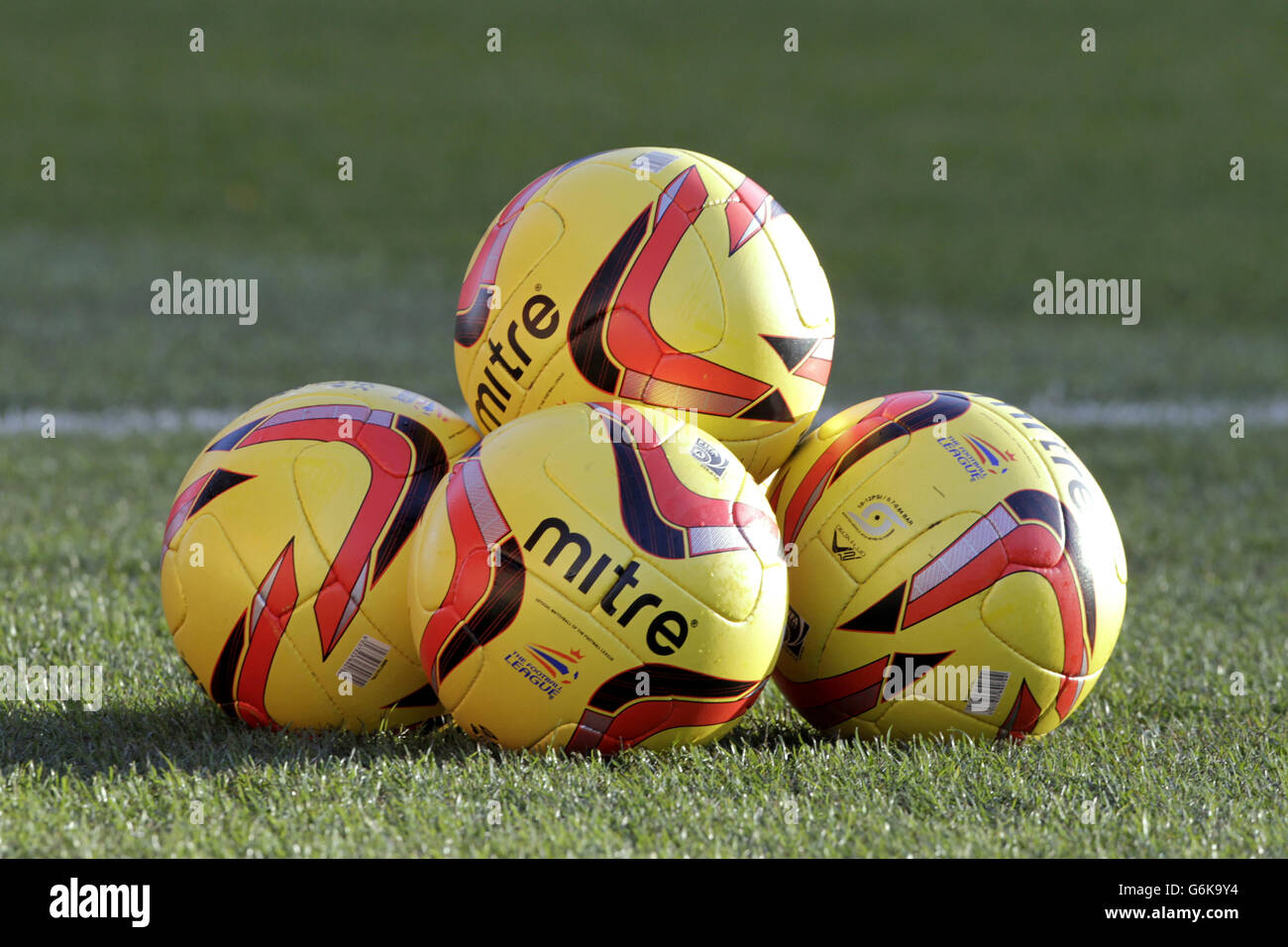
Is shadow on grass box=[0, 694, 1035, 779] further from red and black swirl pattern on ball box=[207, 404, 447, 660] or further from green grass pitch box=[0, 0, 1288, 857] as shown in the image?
red and black swirl pattern on ball box=[207, 404, 447, 660]

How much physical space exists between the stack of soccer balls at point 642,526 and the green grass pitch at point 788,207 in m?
0.18

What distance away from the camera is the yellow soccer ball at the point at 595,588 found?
3656 mm

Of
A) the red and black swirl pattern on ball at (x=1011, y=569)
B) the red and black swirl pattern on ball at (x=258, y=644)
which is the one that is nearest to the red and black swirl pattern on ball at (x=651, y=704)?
the red and black swirl pattern on ball at (x=1011, y=569)

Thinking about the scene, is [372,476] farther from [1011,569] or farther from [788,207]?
[788,207]

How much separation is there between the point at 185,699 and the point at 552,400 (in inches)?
60.0

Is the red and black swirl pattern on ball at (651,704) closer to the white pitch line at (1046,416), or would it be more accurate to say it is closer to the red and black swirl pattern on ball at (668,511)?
the red and black swirl pattern on ball at (668,511)

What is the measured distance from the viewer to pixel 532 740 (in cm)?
382

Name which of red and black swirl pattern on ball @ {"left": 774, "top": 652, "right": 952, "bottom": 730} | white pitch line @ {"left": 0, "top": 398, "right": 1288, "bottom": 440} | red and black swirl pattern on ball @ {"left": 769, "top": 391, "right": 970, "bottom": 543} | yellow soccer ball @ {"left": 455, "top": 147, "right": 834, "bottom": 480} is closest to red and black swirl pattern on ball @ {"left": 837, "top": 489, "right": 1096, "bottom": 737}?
red and black swirl pattern on ball @ {"left": 774, "top": 652, "right": 952, "bottom": 730}

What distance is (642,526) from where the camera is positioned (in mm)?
3674

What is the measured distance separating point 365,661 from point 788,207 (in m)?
13.5

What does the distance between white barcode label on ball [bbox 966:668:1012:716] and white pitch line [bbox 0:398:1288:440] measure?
235 inches

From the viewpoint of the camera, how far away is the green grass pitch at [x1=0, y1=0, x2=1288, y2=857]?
11.7 ft
